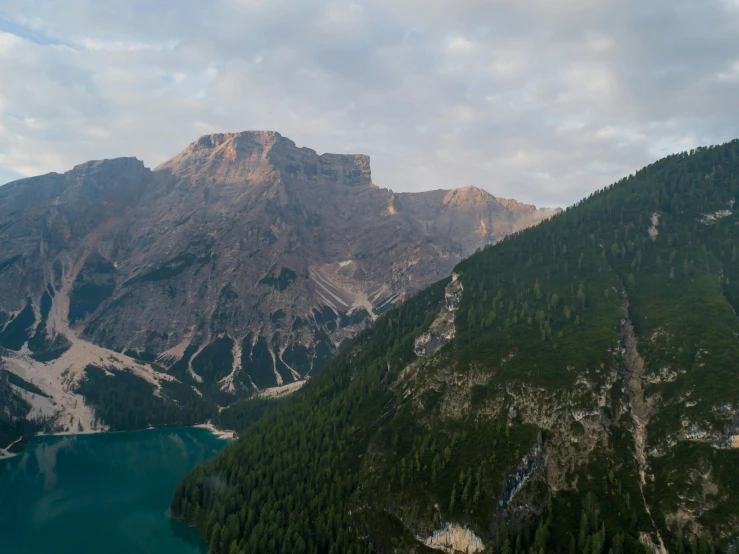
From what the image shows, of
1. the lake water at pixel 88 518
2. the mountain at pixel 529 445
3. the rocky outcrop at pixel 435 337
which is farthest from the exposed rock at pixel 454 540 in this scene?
the rocky outcrop at pixel 435 337

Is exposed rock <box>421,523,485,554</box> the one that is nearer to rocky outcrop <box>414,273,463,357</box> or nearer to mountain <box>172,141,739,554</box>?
mountain <box>172,141,739,554</box>

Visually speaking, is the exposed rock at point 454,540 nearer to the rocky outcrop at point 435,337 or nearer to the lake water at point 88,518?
the lake water at point 88,518

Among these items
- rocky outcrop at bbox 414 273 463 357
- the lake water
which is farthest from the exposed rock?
rocky outcrop at bbox 414 273 463 357

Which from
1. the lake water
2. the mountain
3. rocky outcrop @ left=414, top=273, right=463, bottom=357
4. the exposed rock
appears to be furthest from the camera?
rocky outcrop @ left=414, top=273, right=463, bottom=357

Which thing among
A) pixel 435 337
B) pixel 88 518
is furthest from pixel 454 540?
pixel 88 518

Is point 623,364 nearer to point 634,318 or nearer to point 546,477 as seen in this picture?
point 634,318

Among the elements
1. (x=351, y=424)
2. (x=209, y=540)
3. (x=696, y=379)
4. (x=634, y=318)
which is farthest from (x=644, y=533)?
(x=209, y=540)

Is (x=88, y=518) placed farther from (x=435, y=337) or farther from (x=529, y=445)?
(x=529, y=445)

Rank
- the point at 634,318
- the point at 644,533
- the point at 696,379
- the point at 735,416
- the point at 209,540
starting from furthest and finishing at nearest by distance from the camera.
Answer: the point at 634,318 < the point at 209,540 < the point at 696,379 < the point at 735,416 < the point at 644,533
